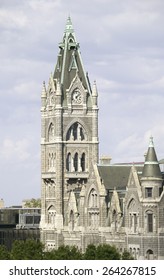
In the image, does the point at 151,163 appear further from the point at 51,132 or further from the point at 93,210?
the point at 51,132

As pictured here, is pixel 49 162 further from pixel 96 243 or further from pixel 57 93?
pixel 96 243

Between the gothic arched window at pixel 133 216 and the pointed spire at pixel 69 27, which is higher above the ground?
the pointed spire at pixel 69 27

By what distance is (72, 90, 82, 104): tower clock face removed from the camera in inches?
6860

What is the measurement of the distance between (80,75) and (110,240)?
96.3 feet

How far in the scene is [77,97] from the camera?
17450cm

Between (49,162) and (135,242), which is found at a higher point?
(49,162)

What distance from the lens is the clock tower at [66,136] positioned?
17275cm

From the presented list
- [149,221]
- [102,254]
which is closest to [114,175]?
[149,221]

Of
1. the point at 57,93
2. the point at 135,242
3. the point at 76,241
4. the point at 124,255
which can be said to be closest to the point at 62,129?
the point at 57,93

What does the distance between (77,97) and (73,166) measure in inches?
360

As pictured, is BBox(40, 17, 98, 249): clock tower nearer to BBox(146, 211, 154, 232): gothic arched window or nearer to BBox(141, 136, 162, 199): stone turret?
BBox(146, 211, 154, 232): gothic arched window

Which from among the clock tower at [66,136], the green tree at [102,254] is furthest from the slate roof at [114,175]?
the green tree at [102,254]

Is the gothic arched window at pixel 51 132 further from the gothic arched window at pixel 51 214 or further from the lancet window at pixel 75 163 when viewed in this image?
the gothic arched window at pixel 51 214

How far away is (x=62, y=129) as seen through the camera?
173125 mm
